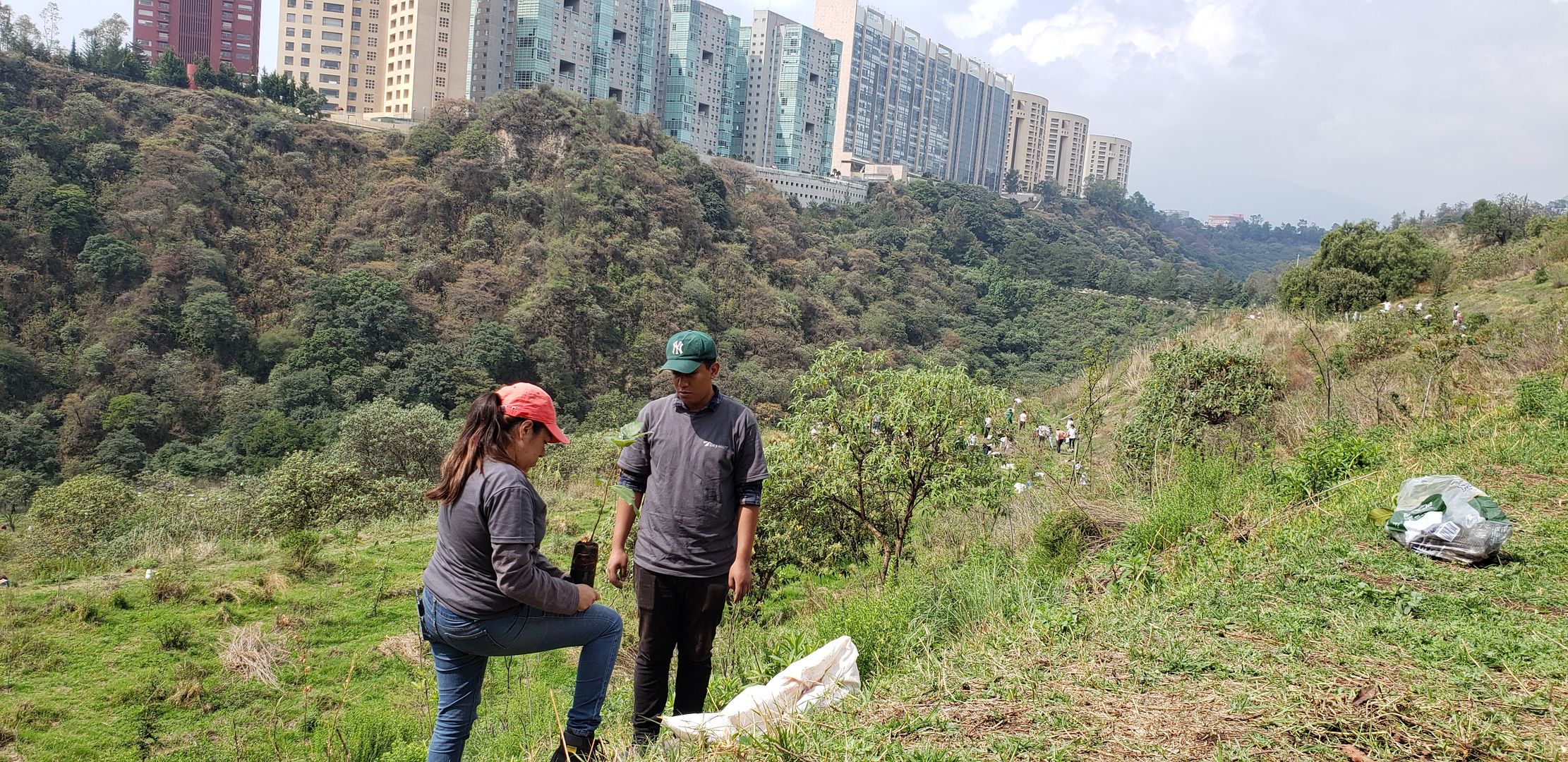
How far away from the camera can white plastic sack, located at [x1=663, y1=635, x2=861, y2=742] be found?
2295mm

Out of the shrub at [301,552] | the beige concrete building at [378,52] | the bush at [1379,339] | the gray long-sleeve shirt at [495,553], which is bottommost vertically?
the shrub at [301,552]

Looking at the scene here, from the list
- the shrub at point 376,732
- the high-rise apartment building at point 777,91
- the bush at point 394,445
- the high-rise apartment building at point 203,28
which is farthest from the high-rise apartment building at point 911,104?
the shrub at point 376,732

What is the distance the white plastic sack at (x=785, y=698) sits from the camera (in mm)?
2295

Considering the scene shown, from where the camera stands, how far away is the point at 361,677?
6.50m

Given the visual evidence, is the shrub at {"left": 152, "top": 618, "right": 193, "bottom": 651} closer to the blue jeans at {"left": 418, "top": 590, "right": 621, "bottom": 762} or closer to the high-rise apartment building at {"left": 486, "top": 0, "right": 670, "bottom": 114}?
the blue jeans at {"left": 418, "top": 590, "right": 621, "bottom": 762}

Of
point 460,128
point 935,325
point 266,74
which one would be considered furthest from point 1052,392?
point 266,74

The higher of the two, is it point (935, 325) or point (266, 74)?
point (266, 74)

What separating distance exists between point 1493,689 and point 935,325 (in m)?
41.4

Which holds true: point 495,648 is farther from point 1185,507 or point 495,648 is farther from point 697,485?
point 1185,507

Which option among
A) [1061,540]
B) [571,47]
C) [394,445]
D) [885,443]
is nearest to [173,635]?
[885,443]

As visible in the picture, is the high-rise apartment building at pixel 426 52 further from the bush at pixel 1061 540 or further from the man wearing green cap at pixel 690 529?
the man wearing green cap at pixel 690 529

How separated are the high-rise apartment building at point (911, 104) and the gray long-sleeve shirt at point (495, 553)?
73230mm

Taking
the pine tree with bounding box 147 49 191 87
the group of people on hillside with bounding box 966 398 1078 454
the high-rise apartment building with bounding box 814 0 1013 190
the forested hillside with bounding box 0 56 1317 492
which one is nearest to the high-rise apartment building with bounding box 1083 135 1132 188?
the high-rise apartment building with bounding box 814 0 1013 190

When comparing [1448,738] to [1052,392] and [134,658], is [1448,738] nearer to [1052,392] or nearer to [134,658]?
[134,658]
